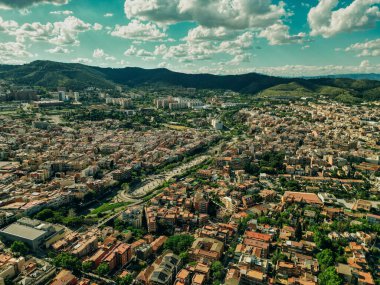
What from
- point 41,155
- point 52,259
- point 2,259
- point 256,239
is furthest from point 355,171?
point 41,155

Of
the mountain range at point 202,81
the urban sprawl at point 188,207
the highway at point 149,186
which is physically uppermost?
the mountain range at point 202,81

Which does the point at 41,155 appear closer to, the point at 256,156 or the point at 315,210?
the point at 256,156

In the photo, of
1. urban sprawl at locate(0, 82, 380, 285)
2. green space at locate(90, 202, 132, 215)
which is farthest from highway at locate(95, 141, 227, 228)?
green space at locate(90, 202, 132, 215)

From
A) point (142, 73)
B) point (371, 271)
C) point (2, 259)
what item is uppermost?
point (142, 73)

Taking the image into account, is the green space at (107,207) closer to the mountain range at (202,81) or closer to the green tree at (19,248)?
the green tree at (19,248)

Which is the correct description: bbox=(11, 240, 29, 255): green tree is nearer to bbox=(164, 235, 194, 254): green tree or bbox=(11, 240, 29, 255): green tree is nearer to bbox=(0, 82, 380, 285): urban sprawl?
bbox=(0, 82, 380, 285): urban sprawl

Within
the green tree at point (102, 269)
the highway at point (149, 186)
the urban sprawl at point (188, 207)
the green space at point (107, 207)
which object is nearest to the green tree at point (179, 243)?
the urban sprawl at point (188, 207)
